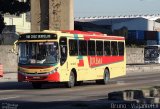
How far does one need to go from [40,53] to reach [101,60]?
533cm

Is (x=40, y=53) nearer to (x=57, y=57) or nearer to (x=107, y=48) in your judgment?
(x=57, y=57)

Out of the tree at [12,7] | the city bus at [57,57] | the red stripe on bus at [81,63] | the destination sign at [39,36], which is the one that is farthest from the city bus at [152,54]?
the destination sign at [39,36]

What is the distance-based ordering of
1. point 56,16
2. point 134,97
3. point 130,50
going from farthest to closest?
point 130,50
point 56,16
point 134,97

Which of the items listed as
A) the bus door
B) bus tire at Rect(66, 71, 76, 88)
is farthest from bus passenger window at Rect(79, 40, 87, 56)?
the bus door

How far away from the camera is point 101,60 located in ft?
107

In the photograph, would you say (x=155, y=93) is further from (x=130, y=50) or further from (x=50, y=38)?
(x=130, y=50)

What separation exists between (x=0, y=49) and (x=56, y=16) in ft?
30.6

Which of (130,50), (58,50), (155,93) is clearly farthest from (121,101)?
(130,50)

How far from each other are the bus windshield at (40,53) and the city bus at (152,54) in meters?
40.2

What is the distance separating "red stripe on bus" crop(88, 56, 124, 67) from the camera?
31445 millimetres

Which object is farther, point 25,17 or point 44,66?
point 25,17

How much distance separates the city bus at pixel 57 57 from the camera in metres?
28.1

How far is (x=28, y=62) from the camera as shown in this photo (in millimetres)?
28281

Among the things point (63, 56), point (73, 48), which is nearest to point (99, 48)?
point (73, 48)
